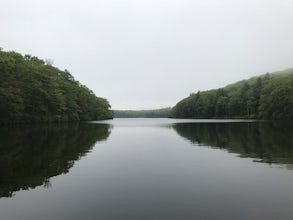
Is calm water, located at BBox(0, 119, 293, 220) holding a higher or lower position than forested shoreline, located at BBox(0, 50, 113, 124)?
lower

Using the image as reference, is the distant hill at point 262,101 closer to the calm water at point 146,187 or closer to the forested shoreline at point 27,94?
the forested shoreline at point 27,94

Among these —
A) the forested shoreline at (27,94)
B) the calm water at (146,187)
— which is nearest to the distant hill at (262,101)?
the forested shoreline at (27,94)

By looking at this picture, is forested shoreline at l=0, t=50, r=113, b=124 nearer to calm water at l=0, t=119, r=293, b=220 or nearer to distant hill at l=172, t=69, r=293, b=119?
calm water at l=0, t=119, r=293, b=220

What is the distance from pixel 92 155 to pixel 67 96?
324 ft

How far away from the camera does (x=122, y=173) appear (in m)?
17.4

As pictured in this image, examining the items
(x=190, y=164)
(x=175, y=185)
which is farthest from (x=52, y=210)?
(x=190, y=164)

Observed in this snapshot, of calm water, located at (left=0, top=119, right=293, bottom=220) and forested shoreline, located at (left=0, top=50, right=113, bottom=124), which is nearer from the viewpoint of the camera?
calm water, located at (left=0, top=119, right=293, bottom=220)

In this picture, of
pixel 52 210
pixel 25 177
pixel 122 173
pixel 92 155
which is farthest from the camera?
pixel 92 155

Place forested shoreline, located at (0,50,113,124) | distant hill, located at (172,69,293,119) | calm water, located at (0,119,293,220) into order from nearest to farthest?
1. calm water, located at (0,119,293,220)
2. forested shoreline, located at (0,50,113,124)
3. distant hill, located at (172,69,293,119)

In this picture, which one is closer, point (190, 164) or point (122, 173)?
point (122, 173)

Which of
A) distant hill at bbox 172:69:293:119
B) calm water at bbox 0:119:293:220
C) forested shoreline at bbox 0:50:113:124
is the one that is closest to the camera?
calm water at bbox 0:119:293:220

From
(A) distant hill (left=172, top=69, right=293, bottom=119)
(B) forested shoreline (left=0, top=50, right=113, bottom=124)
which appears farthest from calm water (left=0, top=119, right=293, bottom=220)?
(A) distant hill (left=172, top=69, right=293, bottom=119)

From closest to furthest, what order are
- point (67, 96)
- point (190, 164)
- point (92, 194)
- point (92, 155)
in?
point (92, 194), point (190, 164), point (92, 155), point (67, 96)

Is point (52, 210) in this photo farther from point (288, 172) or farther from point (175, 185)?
point (288, 172)
